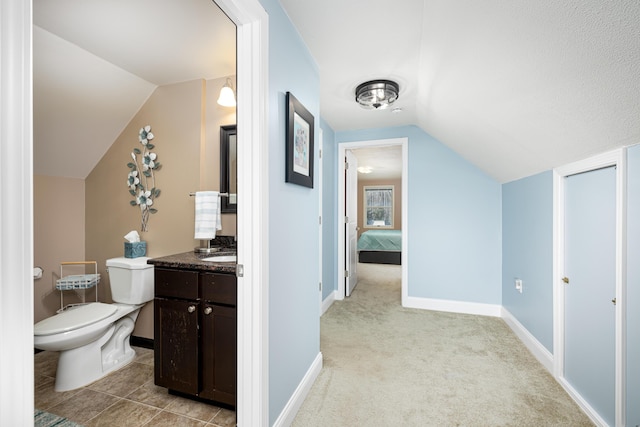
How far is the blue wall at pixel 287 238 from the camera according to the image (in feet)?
4.74

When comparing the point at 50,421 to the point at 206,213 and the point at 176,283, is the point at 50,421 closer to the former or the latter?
the point at 176,283

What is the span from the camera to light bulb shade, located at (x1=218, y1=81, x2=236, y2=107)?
85.7 inches

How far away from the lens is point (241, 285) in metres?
1.33

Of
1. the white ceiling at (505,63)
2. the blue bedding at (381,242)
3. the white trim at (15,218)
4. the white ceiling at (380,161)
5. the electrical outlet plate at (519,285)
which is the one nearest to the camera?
the white trim at (15,218)

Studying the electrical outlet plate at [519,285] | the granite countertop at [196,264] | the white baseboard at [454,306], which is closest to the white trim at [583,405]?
the electrical outlet plate at [519,285]

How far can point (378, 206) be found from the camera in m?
8.98

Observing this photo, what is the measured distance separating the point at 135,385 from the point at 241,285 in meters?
1.37

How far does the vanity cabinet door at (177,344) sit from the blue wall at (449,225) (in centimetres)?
267

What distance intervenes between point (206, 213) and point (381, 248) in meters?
5.08

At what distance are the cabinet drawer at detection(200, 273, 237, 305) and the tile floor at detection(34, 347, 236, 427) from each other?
0.68 meters

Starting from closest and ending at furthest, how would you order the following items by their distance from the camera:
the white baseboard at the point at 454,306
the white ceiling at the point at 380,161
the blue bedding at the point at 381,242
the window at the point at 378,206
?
the white baseboard at the point at 454,306
the white ceiling at the point at 380,161
the blue bedding at the point at 381,242
the window at the point at 378,206

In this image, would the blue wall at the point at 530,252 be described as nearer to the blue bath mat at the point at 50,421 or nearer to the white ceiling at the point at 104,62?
the white ceiling at the point at 104,62

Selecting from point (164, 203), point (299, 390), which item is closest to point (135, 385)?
point (299, 390)

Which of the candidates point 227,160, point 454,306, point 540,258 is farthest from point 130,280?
point 454,306
